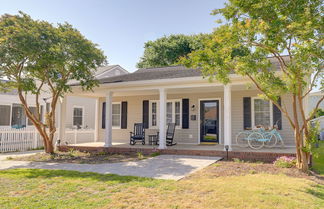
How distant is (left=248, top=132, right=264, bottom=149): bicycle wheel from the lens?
8.52 m

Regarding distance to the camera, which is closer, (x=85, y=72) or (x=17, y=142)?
(x=85, y=72)

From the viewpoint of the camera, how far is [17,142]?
11.1 metres

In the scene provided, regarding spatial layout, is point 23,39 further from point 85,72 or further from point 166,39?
point 166,39

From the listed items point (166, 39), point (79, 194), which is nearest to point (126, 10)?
point (79, 194)

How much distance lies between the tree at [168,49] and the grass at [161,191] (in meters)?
20.6

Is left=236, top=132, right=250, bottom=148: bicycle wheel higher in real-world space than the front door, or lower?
lower

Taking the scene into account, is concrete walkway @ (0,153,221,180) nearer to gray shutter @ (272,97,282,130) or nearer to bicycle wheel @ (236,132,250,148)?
bicycle wheel @ (236,132,250,148)

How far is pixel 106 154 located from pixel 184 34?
20.6 meters

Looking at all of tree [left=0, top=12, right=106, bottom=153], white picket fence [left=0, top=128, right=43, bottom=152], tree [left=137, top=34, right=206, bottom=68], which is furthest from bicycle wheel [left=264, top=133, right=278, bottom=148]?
tree [left=137, top=34, right=206, bottom=68]

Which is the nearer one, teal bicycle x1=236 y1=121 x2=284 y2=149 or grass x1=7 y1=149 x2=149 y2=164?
grass x1=7 y1=149 x2=149 y2=164

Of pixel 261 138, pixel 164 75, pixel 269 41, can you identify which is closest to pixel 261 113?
pixel 261 138

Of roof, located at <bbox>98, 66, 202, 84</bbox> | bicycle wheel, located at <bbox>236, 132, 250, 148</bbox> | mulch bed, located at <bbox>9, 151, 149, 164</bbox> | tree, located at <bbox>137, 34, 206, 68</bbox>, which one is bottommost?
mulch bed, located at <bbox>9, 151, 149, 164</bbox>

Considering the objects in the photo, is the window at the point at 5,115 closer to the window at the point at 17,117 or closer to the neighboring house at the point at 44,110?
the neighboring house at the point at 44,110

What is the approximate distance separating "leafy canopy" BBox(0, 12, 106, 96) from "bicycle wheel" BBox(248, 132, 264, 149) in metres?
6.16
